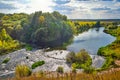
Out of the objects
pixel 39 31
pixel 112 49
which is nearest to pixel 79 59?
pixel 112 49

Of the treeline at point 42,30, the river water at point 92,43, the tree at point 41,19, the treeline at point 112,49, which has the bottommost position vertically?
the river water at point 92,43

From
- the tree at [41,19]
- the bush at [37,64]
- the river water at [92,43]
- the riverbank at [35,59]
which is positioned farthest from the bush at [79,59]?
the tree at [41,19]

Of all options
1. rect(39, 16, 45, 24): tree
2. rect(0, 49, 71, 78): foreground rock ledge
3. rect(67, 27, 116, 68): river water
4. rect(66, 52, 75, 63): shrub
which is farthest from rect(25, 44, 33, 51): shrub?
rect(66, 52, 75, 63): shrub

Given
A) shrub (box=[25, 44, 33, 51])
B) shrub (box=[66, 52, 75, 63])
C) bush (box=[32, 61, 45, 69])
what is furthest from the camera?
shrub (box=[25, 44, 33, 51])

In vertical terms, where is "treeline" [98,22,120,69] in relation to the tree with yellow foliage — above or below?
below

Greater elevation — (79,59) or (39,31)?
(39,31)

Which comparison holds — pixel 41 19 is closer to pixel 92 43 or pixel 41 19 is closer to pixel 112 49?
pixel 92 43

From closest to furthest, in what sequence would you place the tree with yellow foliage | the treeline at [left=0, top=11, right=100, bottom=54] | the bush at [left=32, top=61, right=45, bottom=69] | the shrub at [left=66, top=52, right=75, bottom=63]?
the bush at [left=32, top=61, right=45, bottom=69], the shrub at [left=66, top=52, right=75, bottom=63], the treeline at [left=0, top=11, right=100, bottom=54], the tree with yellow foliage

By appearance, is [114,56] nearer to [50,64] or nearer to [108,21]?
[50,64]

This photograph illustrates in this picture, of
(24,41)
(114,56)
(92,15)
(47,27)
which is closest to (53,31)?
(47,27)

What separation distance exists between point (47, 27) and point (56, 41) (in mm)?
1384

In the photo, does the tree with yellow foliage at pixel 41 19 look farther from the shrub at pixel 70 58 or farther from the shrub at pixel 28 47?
the shrub at pixel 70 58

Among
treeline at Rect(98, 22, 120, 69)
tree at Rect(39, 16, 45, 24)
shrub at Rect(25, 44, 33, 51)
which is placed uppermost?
tree at Rect(39, 16, 45, 24)

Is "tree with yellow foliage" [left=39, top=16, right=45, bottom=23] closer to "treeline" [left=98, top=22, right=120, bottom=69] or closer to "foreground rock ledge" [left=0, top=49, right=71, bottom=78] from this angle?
"foreground rock ledge" [left=0, top=49, right=71, bottom=78]
